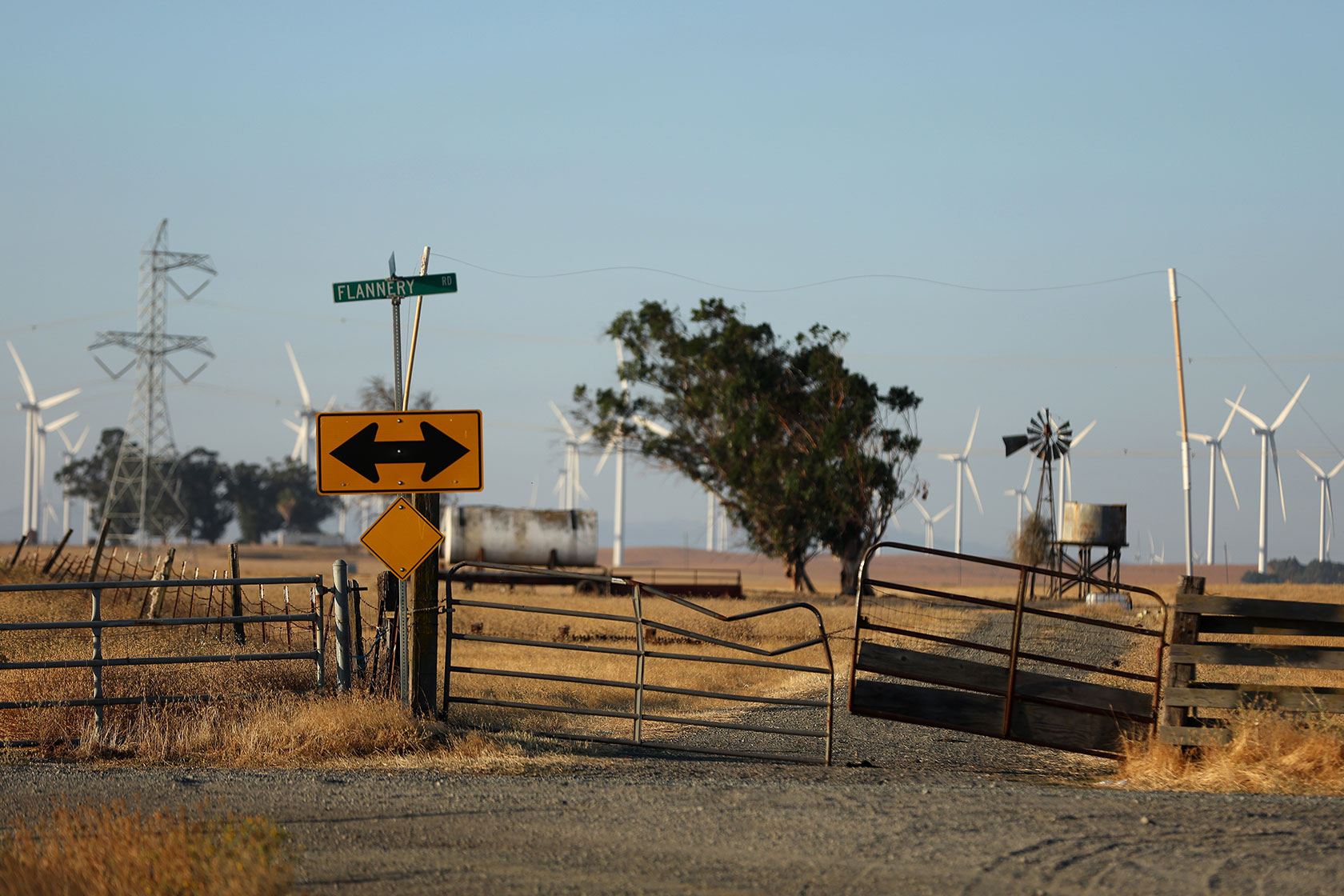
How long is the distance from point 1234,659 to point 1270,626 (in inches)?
18.0

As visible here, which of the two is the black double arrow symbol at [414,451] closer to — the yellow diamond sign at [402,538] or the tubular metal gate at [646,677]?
the yellow diamond sign at [402,538]

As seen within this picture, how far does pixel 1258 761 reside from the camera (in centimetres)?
1005

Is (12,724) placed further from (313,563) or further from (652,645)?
(313,563)

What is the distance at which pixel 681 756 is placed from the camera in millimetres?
11367

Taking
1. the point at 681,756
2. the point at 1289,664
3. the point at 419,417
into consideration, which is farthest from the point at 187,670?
the point at 1289,664

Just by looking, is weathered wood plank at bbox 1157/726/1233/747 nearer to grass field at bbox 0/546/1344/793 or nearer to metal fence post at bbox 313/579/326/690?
grass field at bbox 0/546/1344/793

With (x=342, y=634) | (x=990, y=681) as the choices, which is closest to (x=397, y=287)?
(x=342, y=634)

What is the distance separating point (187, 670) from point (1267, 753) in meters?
10.8

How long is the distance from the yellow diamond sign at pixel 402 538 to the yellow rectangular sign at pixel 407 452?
22 cm

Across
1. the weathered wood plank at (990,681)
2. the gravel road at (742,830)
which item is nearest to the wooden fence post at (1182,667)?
the weathered wood plank at (990,681)

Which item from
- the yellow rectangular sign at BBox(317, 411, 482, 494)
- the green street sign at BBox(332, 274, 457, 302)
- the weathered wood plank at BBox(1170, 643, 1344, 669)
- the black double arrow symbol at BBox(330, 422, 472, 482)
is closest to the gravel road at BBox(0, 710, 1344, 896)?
the weathered wood plank at BBox(1170, 643, 1344, 669)

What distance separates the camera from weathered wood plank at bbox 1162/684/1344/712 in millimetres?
10469

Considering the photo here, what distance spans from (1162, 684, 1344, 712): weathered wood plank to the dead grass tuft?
0.31ft

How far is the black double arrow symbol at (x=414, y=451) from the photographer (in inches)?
423
